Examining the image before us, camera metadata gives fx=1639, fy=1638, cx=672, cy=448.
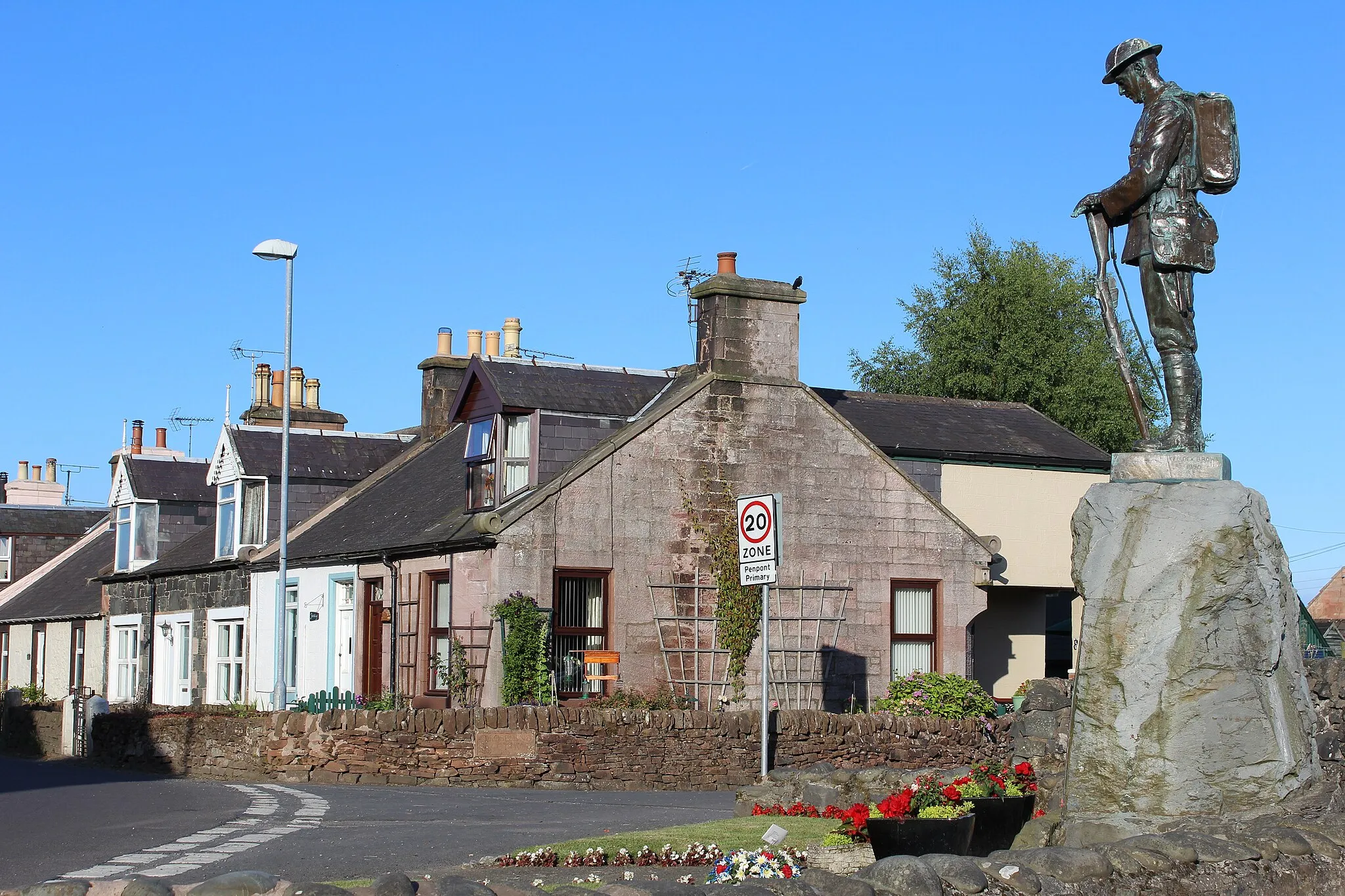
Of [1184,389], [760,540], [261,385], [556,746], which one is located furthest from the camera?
[261,385]

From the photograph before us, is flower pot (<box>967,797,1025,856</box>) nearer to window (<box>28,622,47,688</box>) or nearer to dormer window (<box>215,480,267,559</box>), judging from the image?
dormer window (<box>215,480,267,559</box>)

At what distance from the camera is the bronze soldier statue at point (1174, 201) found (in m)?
9.95

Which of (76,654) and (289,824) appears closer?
(289,824)

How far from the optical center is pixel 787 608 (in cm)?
2683

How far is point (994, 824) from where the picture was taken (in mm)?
10906

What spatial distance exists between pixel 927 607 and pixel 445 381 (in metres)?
12.1

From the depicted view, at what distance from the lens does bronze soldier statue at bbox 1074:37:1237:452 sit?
9.95m

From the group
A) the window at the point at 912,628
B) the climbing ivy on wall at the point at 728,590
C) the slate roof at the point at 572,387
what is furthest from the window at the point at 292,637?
the window at the point at 912,628

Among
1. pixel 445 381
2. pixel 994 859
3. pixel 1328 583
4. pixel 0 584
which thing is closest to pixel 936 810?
pixel 994 859

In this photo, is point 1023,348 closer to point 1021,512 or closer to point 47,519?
point 1021,512

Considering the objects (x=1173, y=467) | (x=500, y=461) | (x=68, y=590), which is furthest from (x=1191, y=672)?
(x=68, y=590)

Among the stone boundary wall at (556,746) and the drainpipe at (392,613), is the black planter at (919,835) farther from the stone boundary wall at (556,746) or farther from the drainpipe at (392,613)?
the drainpipe at (392,613)

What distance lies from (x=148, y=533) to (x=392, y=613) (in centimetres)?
1353

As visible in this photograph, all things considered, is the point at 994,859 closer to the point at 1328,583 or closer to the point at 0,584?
the point at 0,584
